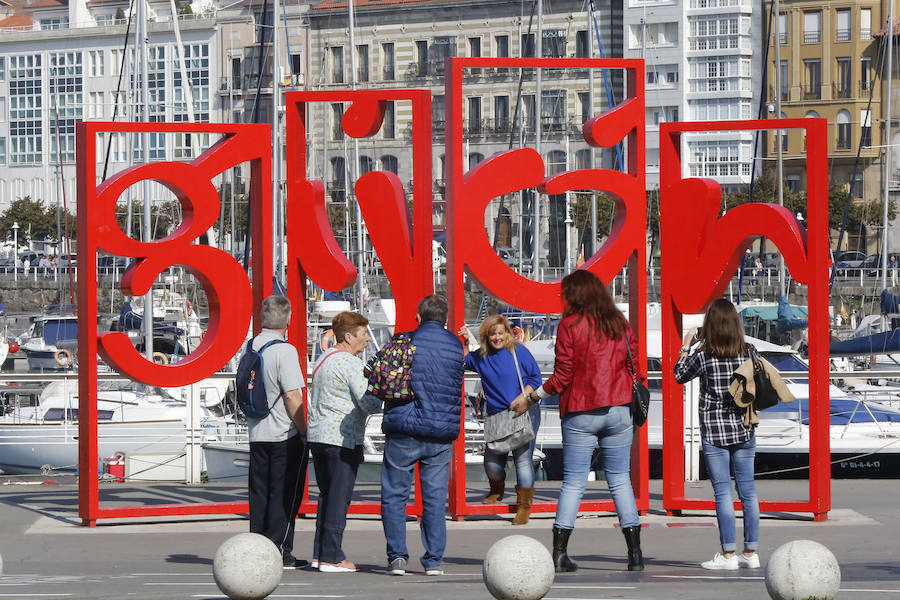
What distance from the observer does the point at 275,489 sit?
9.23m

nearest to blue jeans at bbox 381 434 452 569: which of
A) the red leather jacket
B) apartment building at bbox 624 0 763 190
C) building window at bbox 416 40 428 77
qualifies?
the red leather jacket

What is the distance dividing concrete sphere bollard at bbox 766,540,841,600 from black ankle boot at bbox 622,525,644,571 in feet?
6.44

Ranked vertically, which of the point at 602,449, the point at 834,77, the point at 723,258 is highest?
the point at 834,77

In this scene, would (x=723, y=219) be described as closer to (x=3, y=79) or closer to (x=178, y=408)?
(x=178, y=408)

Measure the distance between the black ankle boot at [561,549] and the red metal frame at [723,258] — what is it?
2610 millimetres

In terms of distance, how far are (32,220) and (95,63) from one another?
46.4ft

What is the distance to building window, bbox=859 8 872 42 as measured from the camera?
7050 cm

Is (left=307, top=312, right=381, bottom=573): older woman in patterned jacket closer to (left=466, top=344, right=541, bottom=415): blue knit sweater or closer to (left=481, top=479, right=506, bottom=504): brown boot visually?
(left=466, top=344, right=541, bottom=415): blue knit sweater

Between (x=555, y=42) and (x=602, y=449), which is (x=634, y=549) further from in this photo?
(x=555, y=42)

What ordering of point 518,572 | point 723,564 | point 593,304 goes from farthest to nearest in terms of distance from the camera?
point 723,564 < point 593,304 < point 518,572

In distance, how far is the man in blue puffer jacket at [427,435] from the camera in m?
8.70

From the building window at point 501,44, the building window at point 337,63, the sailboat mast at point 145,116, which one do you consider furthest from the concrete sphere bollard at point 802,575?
the building window at point 337,63

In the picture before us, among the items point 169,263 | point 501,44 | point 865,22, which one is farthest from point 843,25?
point 169,263

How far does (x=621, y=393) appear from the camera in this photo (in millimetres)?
8789
